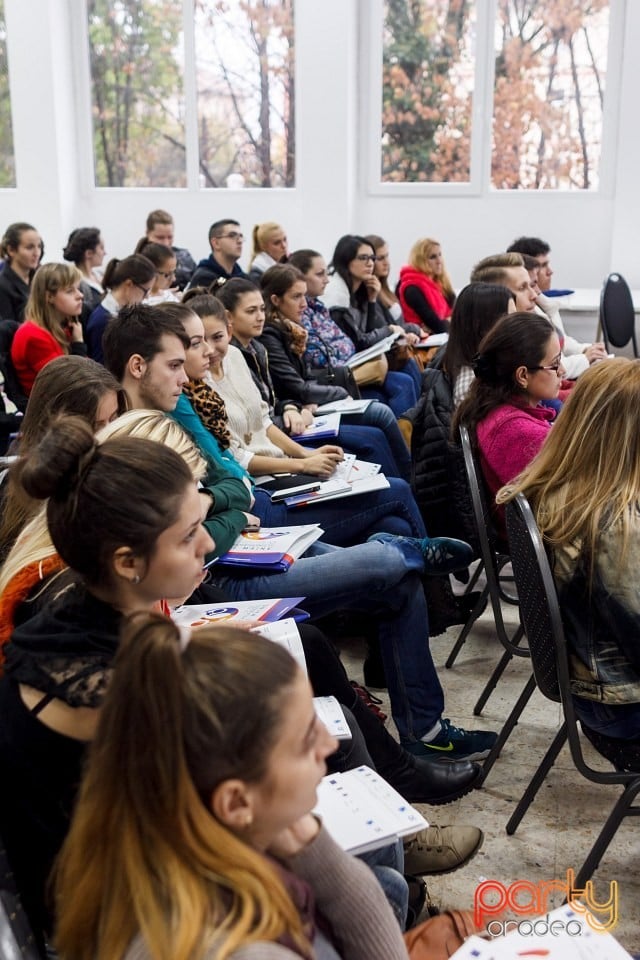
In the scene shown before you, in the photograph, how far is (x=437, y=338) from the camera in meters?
5.88

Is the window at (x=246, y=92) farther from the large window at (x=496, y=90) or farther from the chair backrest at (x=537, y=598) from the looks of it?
the chair backrest at (x=537, y=598)

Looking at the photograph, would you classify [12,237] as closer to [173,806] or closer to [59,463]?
[59,463]

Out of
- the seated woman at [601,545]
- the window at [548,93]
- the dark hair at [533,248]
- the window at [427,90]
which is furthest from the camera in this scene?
the window at [427,90]

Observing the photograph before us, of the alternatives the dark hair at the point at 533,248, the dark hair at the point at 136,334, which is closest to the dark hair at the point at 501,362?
the dark hair at the point at 136,334

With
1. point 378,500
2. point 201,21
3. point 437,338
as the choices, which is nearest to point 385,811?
point 378,500

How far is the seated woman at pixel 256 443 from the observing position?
301 cm

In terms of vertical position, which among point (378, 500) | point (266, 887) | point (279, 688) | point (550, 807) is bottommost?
point (550, 807)

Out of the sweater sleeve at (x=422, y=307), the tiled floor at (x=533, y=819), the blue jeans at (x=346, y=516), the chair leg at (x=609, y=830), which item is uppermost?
the sweater sleeve at (x=422, y=307)

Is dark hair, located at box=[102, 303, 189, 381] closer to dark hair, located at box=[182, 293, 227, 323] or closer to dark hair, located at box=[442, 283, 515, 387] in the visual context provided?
dark hair, located at box=[182, 293, 227, 323]

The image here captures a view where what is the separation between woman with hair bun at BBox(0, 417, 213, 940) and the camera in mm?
1319

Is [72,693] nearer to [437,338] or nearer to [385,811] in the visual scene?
[385,811]

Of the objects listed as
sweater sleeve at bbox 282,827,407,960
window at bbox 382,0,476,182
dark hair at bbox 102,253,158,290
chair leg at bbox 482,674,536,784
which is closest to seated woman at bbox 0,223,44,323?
dark hair at bbox 102,253,158,290

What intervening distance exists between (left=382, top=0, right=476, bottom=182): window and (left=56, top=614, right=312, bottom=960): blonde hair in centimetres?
776

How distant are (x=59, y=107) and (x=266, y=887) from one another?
321 inches
